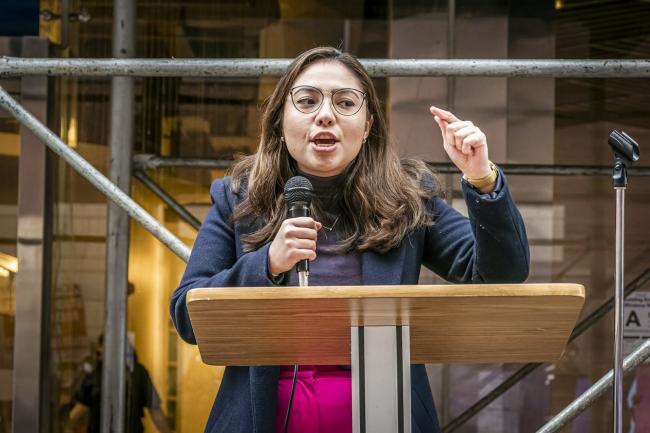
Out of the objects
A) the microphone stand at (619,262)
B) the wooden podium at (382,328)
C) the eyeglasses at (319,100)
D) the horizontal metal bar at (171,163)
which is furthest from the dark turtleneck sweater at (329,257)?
the horizontal metal bar at (171,163)

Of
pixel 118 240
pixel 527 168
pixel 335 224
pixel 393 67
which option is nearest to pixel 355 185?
pixel 335 224

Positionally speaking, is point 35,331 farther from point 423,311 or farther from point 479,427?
point 423,311

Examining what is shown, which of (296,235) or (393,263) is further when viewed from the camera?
(393,263)

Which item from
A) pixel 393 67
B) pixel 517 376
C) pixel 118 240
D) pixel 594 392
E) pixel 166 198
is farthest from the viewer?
pixel 517 376

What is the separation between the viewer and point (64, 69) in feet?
11.8

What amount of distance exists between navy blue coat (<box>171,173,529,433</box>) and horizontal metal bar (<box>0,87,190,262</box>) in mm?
997

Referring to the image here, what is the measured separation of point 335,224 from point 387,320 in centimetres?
55

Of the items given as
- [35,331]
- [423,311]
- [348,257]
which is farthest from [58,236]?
[423,311]

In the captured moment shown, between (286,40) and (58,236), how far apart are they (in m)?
1.49

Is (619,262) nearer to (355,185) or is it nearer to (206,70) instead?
(355,185)

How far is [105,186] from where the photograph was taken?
3547 mm

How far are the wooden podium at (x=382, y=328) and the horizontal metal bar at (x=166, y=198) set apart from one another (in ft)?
8.42

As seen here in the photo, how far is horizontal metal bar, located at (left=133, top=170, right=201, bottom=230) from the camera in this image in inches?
175

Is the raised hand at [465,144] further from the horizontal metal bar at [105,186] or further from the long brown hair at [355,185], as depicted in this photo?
the horizontal metal bar at [105,186]
